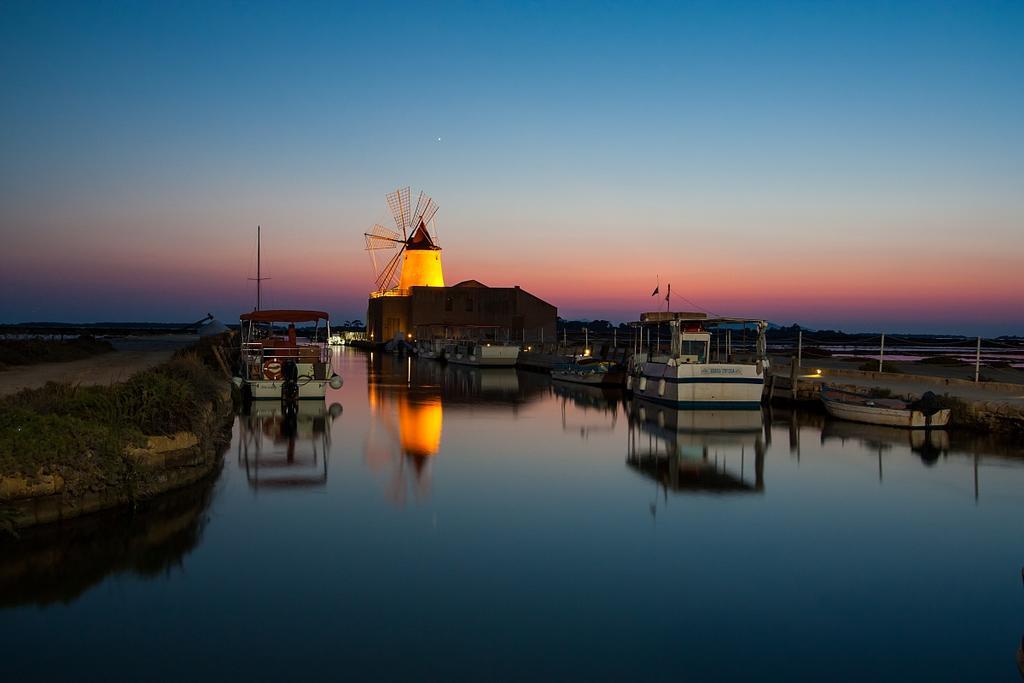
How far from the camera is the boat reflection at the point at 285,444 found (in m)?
12.4

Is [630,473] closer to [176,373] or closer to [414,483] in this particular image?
[414,483]

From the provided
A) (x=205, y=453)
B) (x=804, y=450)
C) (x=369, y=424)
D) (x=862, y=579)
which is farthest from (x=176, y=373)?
(x=862, y=579)

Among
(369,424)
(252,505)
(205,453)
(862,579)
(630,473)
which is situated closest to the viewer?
Result: (862,579)

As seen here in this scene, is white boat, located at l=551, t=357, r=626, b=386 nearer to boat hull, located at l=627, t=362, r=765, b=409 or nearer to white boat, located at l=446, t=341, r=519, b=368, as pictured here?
boat hull, located at l=627, t=362, r=765, b=409

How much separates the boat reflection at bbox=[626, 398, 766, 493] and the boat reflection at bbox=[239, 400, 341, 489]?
204 inches

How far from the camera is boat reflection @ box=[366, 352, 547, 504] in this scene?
1350cm

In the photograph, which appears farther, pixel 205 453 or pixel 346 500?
pixel 205 453

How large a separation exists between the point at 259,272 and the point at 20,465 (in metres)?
39.2

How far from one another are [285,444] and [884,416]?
12.1 m

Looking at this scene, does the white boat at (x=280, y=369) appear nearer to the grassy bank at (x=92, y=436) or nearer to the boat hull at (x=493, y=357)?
the grassy bank at (x=92, y=436)

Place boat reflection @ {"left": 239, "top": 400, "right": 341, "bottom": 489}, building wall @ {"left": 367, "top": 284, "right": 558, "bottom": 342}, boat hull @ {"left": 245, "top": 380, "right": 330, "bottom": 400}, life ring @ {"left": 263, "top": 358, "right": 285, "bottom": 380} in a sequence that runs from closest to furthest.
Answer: boat reflection @ {"left": 239, "top": 400, "right": 341, "bottom": 489}, boat hull @ {"left": 245, "top": 380, "right": 330, "bottom": 400}, life ring @ {"left": 263, "top": 358, "right": 285, "bottom": 380}, building wall @ {"left": 367, "top": 284, "right": 558, "bottom": 342}

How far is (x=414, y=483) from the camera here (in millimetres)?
12164

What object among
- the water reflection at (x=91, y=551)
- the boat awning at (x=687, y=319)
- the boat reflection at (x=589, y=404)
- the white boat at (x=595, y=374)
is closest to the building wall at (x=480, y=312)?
the white boat at (x=595, y=374)

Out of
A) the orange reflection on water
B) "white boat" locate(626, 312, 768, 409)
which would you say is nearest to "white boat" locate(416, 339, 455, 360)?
the orange reflection on water
